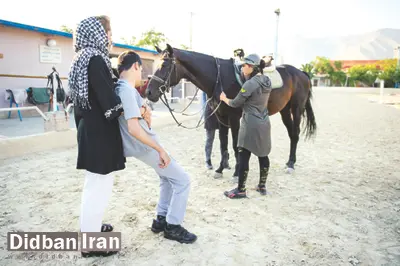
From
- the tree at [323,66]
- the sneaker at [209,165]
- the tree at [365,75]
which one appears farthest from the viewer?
the tree at [323,66]

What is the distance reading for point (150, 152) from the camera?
7.71 feet

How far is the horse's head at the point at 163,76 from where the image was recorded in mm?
3871

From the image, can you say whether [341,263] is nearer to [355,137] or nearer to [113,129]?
[113,129]

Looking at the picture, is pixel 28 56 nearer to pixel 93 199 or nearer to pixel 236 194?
pixel 236 194

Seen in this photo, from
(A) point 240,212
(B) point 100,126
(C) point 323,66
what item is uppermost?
(C) point 323,66

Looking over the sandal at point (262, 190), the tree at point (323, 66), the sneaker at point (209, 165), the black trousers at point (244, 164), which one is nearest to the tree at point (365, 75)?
the tree at point (323, 66)

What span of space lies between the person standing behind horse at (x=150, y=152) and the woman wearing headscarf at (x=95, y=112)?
0.08m

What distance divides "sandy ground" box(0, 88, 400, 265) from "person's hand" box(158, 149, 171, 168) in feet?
2.59

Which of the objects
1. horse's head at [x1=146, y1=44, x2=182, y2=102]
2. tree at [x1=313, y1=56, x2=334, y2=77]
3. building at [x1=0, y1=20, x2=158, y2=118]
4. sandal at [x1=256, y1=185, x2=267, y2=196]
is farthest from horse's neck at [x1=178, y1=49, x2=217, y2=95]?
tree at [x1=313, y1=56, x2=334, y2=77]

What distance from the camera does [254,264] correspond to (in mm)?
2367

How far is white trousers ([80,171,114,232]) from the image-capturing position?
7.18ft

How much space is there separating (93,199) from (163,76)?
A: 2.14 metres

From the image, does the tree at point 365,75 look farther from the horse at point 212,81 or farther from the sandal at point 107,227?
the sandal at point 107,227

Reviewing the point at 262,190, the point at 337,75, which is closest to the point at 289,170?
the point at 262,190
